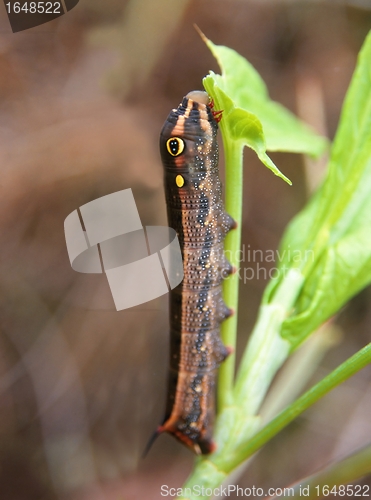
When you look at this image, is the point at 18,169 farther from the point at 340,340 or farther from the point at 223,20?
the point at 340,340

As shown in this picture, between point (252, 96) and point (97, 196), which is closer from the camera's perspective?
point (252, 96)

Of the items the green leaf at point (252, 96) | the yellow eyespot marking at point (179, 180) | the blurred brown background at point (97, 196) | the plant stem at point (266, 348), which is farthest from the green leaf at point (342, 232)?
the blurred brown background at point (97, 196)

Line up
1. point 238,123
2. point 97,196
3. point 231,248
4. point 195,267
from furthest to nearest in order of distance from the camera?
point 97,196 → point 195,267 → point 231,248 → point 238,123

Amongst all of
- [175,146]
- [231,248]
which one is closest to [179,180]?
[175,146]

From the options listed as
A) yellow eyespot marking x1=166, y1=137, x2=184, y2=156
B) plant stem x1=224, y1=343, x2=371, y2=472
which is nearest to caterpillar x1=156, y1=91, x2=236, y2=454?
yellow eyespot marking x1=166, y1=137, x2=184, y2=156

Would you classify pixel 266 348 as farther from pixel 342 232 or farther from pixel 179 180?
pixel 179 180
